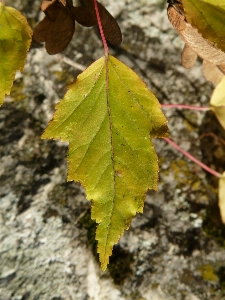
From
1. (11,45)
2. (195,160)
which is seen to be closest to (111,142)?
(11,45)

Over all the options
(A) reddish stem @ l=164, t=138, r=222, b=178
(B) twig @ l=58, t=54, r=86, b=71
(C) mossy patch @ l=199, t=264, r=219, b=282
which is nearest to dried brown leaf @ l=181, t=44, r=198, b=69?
(A) reddish stem @ l=164, t=138, r=222, b=178

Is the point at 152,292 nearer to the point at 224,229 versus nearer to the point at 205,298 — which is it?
the point at 205,298

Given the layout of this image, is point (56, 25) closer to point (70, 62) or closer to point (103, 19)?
point (103, 19)

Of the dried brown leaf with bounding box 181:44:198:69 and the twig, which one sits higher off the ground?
the dried brown leaf with bounding box 181:44:198:69

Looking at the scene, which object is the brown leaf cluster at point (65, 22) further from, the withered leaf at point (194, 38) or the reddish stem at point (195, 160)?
the reddish stem at point (195, 160)

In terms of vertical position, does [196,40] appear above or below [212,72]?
above

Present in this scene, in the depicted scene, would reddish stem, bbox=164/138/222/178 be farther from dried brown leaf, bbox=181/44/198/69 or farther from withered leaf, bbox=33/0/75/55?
withered leaf, bbox=33/0/75/55
